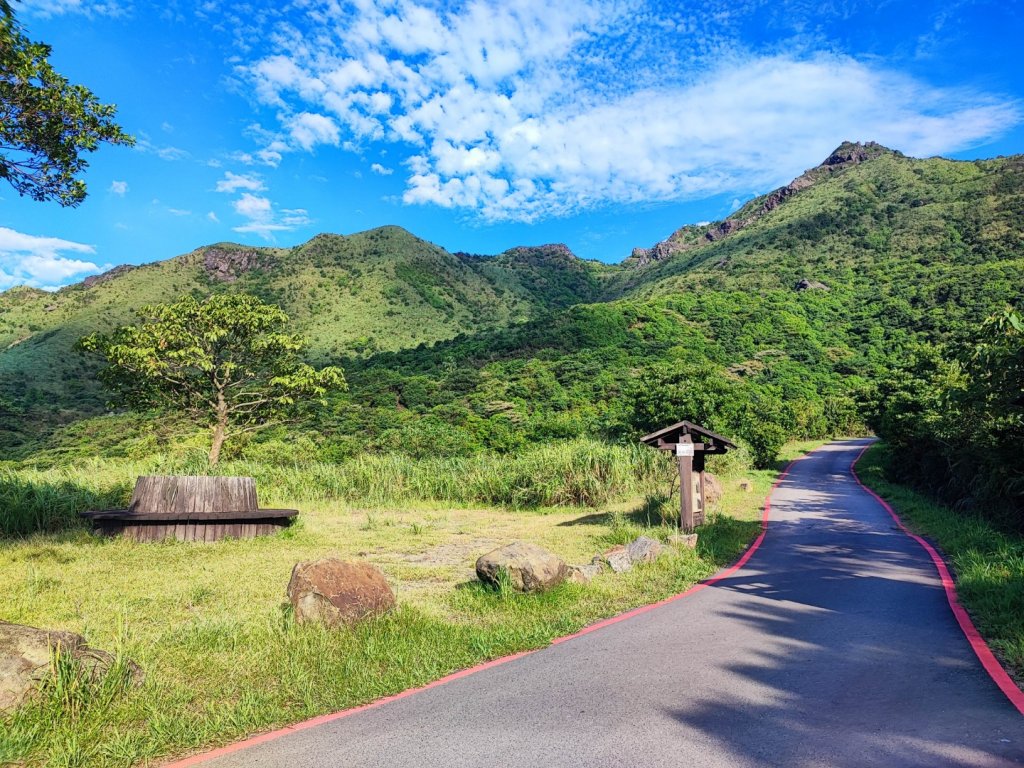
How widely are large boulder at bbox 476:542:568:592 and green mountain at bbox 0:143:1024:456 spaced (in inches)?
721

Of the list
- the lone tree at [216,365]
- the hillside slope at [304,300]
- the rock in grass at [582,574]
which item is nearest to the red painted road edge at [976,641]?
the rock in grass at [582,574]

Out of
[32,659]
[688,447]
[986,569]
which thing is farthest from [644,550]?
[32,659]

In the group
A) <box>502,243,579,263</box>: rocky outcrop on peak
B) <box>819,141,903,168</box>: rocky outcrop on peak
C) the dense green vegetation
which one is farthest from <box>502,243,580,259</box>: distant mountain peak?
the dense green vegetation

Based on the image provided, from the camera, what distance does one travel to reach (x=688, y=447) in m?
11.3

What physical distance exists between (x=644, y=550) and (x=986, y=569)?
4268mm

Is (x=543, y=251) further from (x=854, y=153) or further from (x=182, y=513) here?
(x=182, y=513)

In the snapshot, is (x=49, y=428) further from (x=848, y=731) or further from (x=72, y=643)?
(x=848, y=731)

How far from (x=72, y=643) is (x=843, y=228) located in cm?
11656

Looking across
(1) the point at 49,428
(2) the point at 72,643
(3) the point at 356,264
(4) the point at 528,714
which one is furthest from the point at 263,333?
(3) the point at 356,264

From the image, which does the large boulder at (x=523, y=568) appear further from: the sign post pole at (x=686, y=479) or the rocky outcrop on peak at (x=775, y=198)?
the rocky outcrop on peak at (x=775, y=198)

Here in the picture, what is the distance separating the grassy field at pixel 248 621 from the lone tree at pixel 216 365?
5249mm

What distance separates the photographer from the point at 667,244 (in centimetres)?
17612

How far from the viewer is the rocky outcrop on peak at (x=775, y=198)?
458ft

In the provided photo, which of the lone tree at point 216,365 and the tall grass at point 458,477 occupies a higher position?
the lone tree at point 216,365
